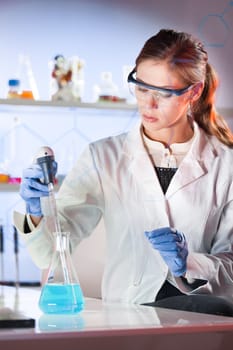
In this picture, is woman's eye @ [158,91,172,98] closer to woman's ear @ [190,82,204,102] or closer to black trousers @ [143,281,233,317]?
woman's ear @ [190,82,204,102]

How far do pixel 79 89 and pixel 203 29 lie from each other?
416mm

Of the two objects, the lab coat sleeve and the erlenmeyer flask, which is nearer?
the erlenmeyer flask

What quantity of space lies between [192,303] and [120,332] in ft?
2.25

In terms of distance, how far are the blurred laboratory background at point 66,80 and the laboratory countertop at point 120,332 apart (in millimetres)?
832

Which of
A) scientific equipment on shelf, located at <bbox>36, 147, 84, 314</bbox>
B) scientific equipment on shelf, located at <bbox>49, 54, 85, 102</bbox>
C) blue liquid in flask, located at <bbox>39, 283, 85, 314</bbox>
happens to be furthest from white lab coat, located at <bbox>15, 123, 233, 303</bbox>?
blue liquid in flask, located at <bbox>39, 283, 85, 314</bbox>

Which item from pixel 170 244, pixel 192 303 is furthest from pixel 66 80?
pixel 192 303

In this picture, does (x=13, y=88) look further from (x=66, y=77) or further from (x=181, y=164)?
(x=181, y=164)

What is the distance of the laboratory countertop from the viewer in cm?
114

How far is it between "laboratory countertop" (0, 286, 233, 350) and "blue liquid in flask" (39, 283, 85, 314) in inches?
0.8

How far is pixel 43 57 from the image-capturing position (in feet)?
7.47

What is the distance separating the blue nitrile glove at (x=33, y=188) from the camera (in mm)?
1869

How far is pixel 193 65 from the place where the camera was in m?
2.24

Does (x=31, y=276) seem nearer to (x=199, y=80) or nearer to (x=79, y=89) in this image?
(x=79, y=89)

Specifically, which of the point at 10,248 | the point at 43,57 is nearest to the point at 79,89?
the point at 43,57
